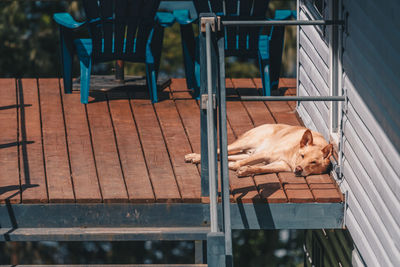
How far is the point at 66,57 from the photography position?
843 centimetres

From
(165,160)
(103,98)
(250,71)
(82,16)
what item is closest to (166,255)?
(250,71)

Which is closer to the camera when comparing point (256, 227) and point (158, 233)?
point (158, 233)

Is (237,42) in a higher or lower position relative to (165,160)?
higher

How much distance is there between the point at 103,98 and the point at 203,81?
10.5 ft

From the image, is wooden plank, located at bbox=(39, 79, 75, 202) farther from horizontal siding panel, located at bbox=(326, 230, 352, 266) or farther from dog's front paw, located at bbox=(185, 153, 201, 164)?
horizontal siding panel, located at bbox=(326, 230, 352, 266)

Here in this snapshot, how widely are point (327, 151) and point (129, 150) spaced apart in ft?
5.54

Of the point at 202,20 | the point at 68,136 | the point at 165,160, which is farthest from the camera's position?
the point at 68,136

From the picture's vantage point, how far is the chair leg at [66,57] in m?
8.33

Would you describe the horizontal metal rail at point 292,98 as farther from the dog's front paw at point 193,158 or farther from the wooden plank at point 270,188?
the dog's front paw at point 193,158

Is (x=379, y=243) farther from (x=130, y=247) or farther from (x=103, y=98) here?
(x=130, y=247)

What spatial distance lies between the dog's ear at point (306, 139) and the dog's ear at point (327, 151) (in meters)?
0.12

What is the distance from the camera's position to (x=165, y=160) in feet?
21.3

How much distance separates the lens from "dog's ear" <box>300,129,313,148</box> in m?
5.96

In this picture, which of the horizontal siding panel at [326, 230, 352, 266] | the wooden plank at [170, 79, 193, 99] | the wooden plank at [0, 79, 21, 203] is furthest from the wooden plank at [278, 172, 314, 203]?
the wooden plank at [170, 79, 193, 99]
